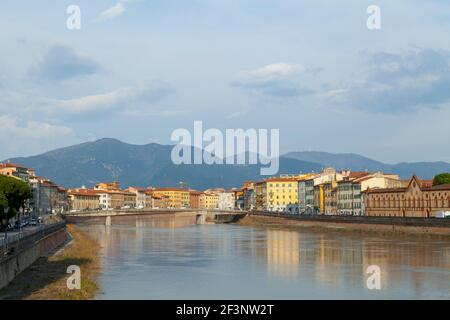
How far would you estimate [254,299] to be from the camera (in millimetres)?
34844

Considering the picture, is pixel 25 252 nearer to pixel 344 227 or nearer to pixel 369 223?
pixel 369 223

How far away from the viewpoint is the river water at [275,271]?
121 ft

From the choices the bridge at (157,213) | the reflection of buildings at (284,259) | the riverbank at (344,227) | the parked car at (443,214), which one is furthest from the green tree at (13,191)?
the parked car at (443,214)

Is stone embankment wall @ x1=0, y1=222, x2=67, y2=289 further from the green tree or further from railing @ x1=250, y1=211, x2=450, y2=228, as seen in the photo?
railing @ x1=250, y1=211, x2=450, y2=228

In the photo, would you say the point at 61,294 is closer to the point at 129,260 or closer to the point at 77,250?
the point at 129,260

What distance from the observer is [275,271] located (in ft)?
155

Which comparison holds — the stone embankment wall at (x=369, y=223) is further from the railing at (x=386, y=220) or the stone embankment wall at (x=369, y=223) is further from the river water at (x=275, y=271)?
the river water at (x=275, y=271)

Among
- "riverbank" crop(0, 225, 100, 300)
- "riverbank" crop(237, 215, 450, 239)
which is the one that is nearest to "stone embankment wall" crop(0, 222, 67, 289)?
"riverbank" crop(0, 225, 100, 300)

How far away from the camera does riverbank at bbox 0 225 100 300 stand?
33.8 metres

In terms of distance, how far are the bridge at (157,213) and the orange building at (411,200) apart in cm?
4651

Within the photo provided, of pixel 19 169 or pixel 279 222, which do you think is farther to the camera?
pixel 19 169

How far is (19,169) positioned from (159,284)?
110 metres

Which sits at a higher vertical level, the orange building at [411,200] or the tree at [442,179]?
the tree at [442,179]

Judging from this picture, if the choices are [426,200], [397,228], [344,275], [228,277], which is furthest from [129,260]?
[426,200]
